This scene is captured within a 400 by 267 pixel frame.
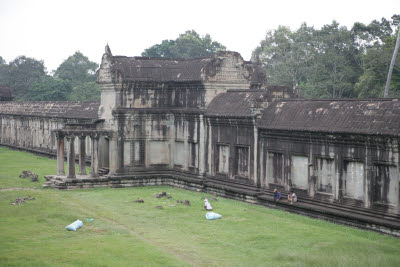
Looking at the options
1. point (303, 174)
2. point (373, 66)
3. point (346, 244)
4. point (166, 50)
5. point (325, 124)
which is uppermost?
point (166, 50)

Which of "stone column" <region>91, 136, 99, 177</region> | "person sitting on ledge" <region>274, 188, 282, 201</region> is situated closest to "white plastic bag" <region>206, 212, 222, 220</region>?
"person sitting on ledge" <region>274, 188, 282, 201</region>

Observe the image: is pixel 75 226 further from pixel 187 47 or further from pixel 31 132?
pixel 187 47

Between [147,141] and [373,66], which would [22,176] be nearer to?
[147,141]

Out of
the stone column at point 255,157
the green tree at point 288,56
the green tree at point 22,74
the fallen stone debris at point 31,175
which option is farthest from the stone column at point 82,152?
the green tree at point 22,74

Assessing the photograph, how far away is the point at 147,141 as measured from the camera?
37344mm

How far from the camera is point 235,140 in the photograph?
3152cm

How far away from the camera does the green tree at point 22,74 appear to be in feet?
359

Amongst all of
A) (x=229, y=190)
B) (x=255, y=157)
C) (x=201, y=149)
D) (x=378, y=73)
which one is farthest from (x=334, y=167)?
(x=378, y=73)

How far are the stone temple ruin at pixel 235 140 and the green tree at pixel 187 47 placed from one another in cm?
6311

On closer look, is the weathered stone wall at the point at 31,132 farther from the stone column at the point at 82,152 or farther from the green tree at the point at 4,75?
the green tree at the point at 4,75

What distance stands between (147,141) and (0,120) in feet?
121

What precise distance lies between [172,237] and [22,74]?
95708 millimetres

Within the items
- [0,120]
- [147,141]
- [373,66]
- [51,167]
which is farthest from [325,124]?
[0,120]

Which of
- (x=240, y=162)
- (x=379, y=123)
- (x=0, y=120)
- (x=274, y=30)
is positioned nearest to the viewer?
(x=379, y=123)
